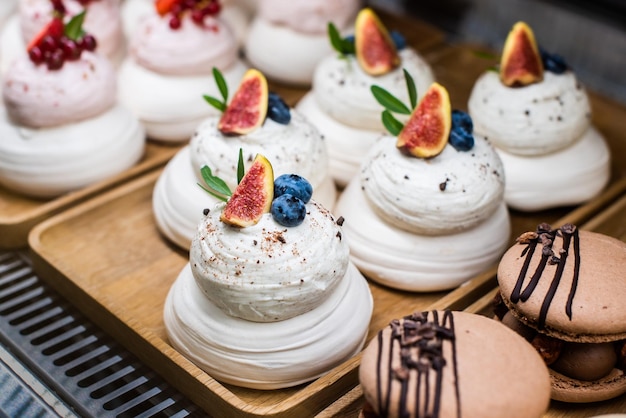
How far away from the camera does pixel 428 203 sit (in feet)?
11.3

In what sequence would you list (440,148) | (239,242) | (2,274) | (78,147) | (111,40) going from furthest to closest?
(111,40) → (78,147) → (2,274) → (440,148) → (239,242)

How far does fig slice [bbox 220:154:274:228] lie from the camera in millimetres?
2947

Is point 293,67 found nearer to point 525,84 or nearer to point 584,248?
point 525,84

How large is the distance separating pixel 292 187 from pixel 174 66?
5.69 ft

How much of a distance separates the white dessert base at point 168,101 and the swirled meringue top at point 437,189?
50.6 inches

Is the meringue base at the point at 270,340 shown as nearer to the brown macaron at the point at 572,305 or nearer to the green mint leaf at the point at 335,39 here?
the brown macaron at the point at 572,305

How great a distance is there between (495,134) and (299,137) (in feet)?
3.07

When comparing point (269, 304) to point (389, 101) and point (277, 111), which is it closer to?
point (277, 111)

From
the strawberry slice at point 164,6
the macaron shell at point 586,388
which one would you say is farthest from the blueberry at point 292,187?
the strawberry slice at point 164,6

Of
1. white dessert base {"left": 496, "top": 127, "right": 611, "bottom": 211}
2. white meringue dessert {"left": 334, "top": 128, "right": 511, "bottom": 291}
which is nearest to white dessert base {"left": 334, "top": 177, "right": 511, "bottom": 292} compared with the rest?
white meringue dessert {"left": 334, "top": 128, "right": 511, "bottom": 291}

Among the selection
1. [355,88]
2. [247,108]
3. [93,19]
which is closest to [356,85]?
[355,88]

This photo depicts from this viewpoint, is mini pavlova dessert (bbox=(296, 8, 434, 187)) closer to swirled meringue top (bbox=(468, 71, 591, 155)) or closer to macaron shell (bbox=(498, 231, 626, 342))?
swirled meringue top (bbox=(468, 71, 591, 155))

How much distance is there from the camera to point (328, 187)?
388 centimetres

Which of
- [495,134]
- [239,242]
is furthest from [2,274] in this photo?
[495,134]
